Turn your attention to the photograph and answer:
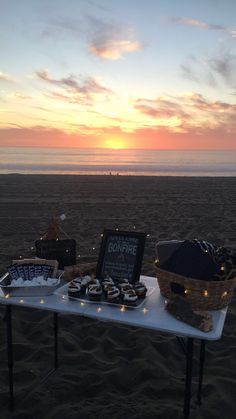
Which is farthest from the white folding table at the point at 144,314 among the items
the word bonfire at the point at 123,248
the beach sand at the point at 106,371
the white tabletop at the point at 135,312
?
the beach sand at the point at 106,371

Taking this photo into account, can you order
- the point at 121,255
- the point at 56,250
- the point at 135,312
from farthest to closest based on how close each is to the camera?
the point at 56,250 → the point at 121,255 → the point at 135,312

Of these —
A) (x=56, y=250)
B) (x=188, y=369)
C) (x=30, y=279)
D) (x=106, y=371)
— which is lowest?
(x=106, y=371)

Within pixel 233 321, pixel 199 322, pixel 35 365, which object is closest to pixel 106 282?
pixel 199 322

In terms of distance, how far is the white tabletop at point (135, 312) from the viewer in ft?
9.46

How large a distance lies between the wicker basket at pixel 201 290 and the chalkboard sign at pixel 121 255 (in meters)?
0.49

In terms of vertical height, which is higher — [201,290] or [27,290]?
[201,290]

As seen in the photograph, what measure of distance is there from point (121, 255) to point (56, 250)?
760mm

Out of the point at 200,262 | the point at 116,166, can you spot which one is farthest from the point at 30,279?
the point at 116,166

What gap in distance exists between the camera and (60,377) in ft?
14.5

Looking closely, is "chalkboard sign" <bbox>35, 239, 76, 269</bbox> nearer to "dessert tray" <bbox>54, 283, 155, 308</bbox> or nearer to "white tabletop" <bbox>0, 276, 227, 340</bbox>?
"dessert tray" <bbox>54, 283, 155, 308</bbox>

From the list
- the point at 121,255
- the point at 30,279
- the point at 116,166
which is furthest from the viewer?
the point at 116,166

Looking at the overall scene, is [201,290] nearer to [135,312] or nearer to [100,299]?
[135,312]

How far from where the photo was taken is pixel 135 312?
320cm

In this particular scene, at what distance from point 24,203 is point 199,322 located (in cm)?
1531
